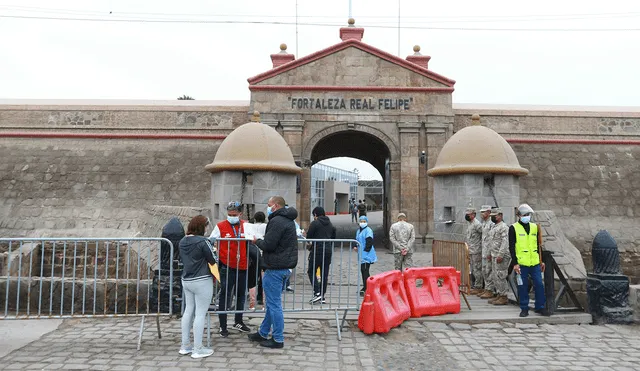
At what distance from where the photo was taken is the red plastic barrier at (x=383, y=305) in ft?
18.5

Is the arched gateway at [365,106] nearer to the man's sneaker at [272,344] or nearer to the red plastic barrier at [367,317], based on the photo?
the red plastic barrier at [367,317]

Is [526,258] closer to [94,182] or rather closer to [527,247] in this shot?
[527,247]

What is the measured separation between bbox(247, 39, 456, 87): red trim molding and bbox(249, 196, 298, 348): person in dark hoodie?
11.7 metres

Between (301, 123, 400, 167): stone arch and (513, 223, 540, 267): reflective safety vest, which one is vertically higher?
(301, 123, 400, 167): stone arch

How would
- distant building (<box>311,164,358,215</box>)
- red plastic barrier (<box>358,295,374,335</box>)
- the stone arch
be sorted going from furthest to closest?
distant building (<box>311,164,358,215</box>) < the stone arch < red plastic barrier (<box>358,295,374,335</box>)

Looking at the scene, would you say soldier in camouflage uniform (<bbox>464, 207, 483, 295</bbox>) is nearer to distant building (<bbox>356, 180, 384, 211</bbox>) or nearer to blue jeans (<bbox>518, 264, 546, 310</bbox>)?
blue jeans (<bbox>518, 264, 546, 310</bbox>)

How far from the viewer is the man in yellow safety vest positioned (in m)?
6.39

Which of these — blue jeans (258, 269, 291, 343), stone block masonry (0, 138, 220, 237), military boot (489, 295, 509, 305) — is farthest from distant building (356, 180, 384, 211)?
blue jeans (258, 269, 291, 343)

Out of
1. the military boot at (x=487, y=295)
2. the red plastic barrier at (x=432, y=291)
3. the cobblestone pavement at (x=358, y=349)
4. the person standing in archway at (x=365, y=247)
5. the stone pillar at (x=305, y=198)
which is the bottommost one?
the cobblestone pavement at (x=358, y=349)

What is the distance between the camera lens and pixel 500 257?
23.4 feet

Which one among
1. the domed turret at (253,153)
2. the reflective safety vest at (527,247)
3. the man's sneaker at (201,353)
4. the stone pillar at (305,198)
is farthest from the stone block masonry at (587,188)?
the man's sneaker at (201,353)

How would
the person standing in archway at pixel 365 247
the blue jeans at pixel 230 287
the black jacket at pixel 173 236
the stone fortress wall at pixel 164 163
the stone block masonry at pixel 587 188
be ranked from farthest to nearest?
the stone fortress wall at pixel 164 163
the stone block masonry at pixel 587 188
the person standing in archway at pixel 365 247
the black jacket at pixel 173 236
the blue jeans at pixel 230 287

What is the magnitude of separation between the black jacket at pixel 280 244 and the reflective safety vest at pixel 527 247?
10.7 ft

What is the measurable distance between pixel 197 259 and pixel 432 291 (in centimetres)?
350
